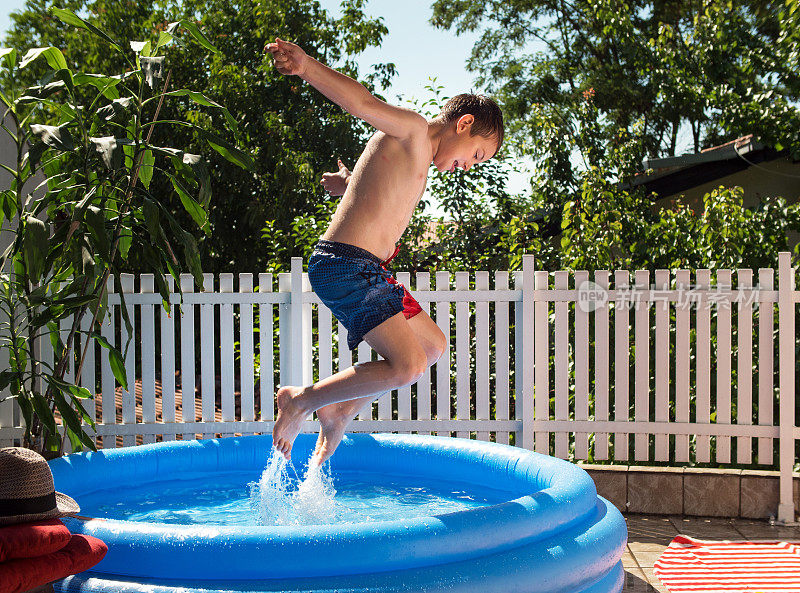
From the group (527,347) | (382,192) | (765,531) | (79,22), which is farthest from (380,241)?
(765,531)

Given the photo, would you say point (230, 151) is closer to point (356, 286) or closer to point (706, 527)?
point (356, 286)

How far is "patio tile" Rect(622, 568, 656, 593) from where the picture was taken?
3.24m

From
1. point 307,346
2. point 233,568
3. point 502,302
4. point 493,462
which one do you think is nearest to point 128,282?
point 307,346

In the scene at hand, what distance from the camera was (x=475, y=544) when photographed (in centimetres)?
219

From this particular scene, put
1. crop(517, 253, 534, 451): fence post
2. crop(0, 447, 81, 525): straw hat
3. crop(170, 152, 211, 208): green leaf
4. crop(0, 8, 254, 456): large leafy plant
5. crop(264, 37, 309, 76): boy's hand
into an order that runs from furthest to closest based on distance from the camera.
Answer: crop(517, 253, 534, 451): fence post → crop(170, 152, 211, 208): green leaf → crop(0, 8, 254, 456): large leafy plant → crop(264, 37, 309, 76): boy's hand → crop(0, 447, 81, 525): straw hat

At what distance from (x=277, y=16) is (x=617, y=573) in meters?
9.80

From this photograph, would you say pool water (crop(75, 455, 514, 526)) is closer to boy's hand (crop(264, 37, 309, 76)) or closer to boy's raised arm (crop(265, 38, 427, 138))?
boy's raised arm (crop(265, 38, 427, 138))

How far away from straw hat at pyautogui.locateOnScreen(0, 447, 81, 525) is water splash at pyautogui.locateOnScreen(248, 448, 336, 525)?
1238 millimetres

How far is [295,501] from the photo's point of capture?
3.20m

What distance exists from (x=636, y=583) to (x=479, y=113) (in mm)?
2035

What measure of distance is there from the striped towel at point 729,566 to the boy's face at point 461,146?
1.93m

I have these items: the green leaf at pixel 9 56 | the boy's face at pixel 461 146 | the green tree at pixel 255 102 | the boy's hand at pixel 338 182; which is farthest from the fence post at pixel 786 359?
the green tree at pixel 255 102

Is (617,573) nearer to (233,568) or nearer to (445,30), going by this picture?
(233,568)

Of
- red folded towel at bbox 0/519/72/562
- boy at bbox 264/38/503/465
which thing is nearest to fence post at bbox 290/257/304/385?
boy at bbox 264/38/503/465
